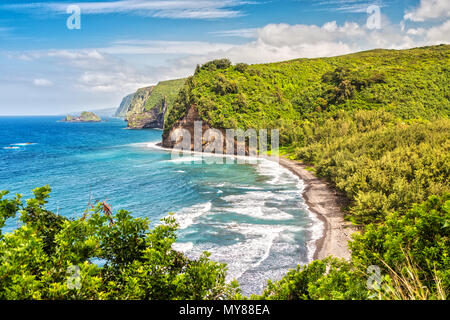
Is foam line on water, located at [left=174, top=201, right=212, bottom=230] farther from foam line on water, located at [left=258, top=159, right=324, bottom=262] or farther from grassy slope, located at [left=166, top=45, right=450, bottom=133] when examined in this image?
grassy slope, located at [left=166, top=45, right=450, bottom=133]

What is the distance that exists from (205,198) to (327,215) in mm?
18054

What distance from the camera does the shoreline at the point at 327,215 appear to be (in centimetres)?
2620

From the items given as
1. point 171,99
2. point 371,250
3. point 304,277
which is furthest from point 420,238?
point 171,99

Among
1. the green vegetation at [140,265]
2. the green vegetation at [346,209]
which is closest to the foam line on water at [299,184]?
the green vegetation at [346,209]

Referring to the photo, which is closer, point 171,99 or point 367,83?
point 367,83

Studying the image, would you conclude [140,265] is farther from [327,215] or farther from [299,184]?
[299,184]

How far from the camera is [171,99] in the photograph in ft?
595

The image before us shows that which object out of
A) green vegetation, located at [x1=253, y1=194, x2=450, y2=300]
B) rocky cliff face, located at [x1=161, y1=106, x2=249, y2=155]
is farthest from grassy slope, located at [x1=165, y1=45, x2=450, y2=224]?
green vegetation, located at [x1=253, y1=194, x2=450, y2=300]

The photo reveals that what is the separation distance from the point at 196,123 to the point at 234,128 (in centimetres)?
1332

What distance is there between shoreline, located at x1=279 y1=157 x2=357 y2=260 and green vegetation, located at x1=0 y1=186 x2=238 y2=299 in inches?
685

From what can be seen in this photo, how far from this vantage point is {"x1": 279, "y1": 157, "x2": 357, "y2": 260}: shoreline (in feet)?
86.0

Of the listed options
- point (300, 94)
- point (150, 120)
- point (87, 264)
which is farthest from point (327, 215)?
point (150, 120)
